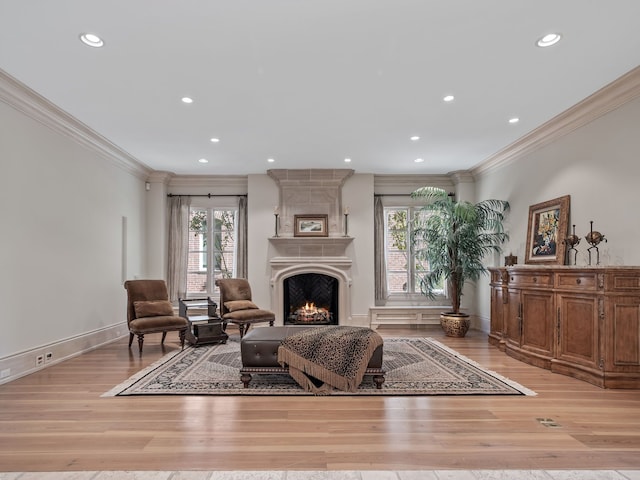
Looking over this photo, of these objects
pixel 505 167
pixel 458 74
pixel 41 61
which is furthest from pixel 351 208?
pixel 41 61

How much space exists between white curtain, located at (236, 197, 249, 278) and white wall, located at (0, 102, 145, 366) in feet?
6.46

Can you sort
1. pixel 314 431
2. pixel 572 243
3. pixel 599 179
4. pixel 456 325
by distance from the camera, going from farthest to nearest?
pixel 456 325 → pixel 572 243 → pixel 599 179 → pixel 314 431

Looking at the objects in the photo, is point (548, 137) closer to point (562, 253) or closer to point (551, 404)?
point (562, 253)

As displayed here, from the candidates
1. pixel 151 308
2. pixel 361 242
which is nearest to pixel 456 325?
pixel 361 242

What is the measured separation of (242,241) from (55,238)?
130 inches

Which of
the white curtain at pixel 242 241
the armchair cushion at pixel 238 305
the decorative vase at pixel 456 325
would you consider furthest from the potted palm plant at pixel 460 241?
the white curtain at pixel 242 241

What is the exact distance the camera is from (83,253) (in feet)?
16.9

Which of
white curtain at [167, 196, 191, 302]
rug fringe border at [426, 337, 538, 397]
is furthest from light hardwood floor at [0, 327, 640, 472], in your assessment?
white curtain at [167, 196, 191, 302]

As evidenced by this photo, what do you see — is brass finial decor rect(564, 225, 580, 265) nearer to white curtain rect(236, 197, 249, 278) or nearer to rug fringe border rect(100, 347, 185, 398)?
rug fringe border rect(100, 347, 185, 398)

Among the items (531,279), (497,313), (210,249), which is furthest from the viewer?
(210,249)

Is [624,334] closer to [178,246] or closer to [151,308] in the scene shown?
[151,308]

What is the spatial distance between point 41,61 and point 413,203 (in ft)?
19.5

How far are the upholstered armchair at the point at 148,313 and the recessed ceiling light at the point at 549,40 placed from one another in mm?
4916

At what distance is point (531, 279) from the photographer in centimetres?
463
